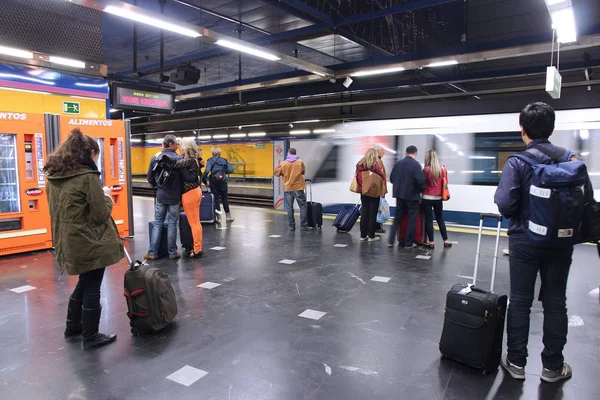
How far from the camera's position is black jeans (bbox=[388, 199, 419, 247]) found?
5.84 metres

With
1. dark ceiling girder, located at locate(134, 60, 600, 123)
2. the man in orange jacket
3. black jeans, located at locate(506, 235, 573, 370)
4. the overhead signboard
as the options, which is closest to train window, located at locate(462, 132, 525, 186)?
dark ceiling girder, located at locate(134, 60, 600, 123)

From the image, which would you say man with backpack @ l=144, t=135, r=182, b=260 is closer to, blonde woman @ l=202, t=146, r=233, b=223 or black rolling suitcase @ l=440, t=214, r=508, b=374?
blonde woman @ l=202, t=146, r=233, b=223

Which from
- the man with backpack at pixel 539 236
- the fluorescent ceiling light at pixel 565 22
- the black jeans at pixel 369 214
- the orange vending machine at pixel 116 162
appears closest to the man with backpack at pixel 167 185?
the orange vending machine at pixel 116 162

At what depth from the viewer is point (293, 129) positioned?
14039mm

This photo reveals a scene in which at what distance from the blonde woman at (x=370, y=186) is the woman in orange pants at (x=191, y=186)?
8.43ft

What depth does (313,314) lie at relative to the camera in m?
A: 3.35

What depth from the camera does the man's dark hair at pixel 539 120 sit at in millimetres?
2262

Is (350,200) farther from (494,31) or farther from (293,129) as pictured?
(293,129)

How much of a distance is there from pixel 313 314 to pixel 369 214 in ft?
11.2

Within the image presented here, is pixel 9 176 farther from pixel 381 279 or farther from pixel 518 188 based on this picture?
pixel 518 188

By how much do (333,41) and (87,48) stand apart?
4.43 m

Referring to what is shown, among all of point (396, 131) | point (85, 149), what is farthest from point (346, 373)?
point (396, 131)

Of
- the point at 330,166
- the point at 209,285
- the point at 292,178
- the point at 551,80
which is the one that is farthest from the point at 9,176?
the point at 551,80

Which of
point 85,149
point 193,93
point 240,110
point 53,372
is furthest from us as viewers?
point 240,110
